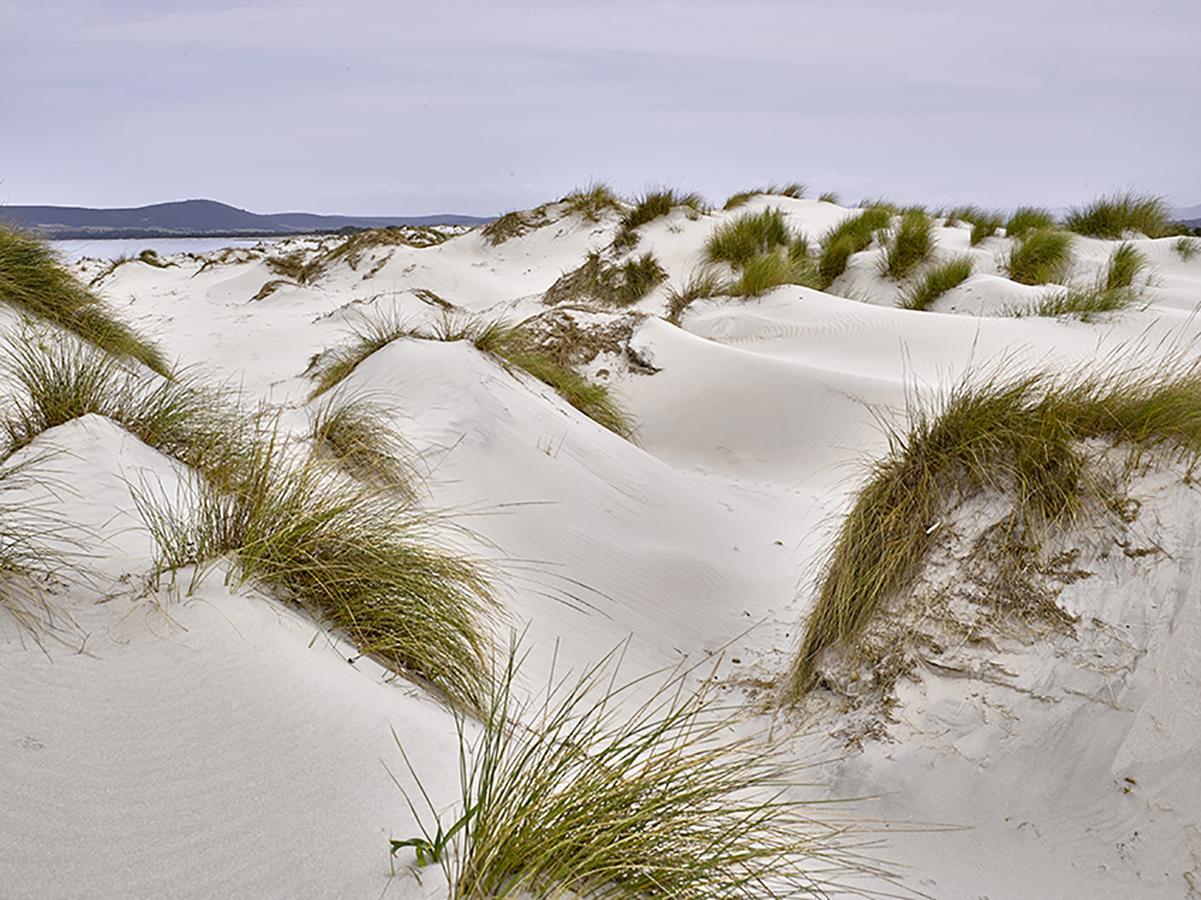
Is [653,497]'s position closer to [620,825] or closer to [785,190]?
[620,825]

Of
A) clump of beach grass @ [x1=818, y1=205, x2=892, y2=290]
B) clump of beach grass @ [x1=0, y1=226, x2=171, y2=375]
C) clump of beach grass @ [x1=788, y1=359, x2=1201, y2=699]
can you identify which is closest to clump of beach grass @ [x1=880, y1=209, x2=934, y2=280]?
clump of beach grass @ [x1=818, y1=205, x2=892, y2=290]

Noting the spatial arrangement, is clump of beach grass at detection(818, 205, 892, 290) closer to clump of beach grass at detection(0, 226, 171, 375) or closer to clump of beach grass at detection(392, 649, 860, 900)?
clump of beach grass at detection(0, 226, 171, 375)

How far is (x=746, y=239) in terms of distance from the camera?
12.6 metres

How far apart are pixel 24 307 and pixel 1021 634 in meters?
5.95

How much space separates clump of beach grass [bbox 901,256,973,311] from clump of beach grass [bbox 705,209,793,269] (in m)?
2.54

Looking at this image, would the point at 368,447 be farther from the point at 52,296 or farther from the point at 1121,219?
the point at 1121,219

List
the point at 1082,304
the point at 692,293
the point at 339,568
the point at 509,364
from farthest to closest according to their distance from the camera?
the point at 692,293 < the point at 1082,304 < the point at 509,364 < the point at 339,568

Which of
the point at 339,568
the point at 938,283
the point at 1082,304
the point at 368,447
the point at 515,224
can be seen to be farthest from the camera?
the point at 515,224

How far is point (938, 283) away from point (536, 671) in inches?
372

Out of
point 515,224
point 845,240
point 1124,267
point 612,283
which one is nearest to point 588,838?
point 612,283

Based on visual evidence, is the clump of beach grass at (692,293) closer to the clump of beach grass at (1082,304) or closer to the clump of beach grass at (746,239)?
the clump of beach grass at (746,239)

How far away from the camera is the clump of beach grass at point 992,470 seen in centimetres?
289

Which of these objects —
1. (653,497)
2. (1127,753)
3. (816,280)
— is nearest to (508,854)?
(1127,753)

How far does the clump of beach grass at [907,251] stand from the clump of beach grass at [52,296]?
9.78 meters
